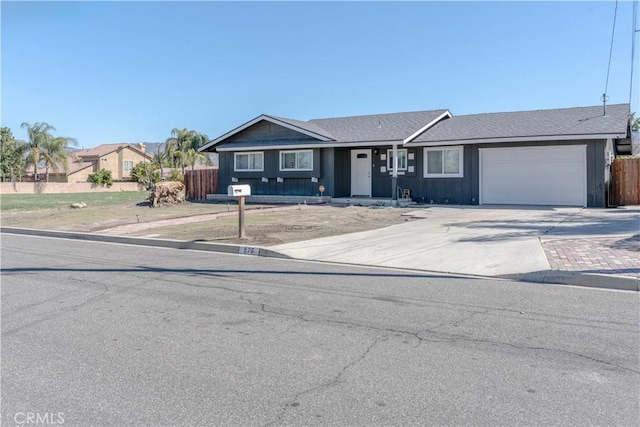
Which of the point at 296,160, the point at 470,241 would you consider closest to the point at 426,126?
the point at 296,160

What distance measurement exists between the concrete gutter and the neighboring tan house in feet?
188

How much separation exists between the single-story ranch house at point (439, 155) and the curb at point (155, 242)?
39.7 ft

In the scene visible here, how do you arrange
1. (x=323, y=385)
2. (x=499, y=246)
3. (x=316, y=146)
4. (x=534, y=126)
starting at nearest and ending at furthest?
(x=323, y=385) → (x=499, y=246) → (x=534, y=126) → (x=316, y=146)

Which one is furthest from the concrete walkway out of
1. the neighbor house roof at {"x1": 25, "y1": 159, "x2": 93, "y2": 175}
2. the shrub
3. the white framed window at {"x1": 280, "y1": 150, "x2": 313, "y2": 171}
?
the neighbor house roof at {"x1": 25, "y1": 159, "x2": 93, "y2": 175}

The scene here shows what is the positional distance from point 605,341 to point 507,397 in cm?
189

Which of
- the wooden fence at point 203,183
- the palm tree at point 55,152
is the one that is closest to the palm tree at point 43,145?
the palm tree at point 55,152

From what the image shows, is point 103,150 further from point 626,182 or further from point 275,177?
point 626,182

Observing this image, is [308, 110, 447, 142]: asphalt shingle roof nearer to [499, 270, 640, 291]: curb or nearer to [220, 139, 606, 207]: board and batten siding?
[220, 139, 606, 207]: board and batten siding

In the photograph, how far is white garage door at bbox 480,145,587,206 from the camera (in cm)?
2059

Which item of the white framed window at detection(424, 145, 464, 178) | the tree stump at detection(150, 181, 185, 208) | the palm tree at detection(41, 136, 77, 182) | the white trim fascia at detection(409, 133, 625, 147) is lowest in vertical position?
the tree stump at detection(150, 181, 185, 208)

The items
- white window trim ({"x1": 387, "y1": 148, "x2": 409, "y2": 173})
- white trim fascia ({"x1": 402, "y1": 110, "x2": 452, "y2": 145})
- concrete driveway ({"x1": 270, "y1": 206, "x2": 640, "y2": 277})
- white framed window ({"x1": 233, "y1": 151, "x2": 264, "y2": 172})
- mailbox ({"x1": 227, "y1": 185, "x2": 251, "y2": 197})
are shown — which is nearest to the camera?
concrete driveway ({"x1": 270, "y1": 206, "x2": 640, "y2": 277})

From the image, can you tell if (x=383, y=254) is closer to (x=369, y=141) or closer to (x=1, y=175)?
(x=369, y=141)

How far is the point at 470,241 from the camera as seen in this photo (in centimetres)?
1217

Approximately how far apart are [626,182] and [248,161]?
58.5 feet
